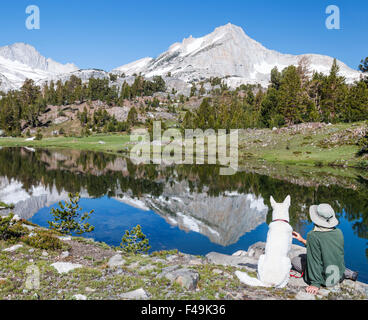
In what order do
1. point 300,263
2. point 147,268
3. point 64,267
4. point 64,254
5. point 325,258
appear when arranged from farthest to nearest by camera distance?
point 64,254, point 147,268, point 64,267, point 300,263, point 325,258

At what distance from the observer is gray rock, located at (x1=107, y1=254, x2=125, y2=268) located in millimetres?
11107

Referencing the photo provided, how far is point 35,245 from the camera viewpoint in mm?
12352

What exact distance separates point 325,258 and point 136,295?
18.1 feet

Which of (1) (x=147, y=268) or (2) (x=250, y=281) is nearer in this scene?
(2) (x=250, y=281)

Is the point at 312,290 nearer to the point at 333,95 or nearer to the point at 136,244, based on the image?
the point at 136,244

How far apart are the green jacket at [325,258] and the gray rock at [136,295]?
500 cm

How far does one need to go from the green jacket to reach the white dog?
2.51 feet

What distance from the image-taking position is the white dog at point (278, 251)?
26.3ft

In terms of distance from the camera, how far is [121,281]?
9.07 m

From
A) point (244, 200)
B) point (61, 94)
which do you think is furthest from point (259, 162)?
point (61, 94)

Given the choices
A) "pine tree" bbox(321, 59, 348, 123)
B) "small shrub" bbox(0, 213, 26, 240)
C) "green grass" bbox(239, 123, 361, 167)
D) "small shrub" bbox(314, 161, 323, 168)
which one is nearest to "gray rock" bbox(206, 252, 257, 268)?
"small shrub" bbox(0, 213, 26, 240)

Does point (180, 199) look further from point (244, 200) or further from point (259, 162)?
point (259, 162)

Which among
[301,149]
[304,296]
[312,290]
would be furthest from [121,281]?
[301,149]

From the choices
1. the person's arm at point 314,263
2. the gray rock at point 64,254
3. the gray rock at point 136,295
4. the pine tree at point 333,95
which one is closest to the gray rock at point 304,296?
the person's arm at point 314,263
